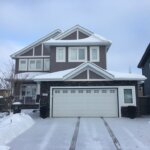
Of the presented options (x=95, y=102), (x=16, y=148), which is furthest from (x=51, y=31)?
(x=16, y=148)

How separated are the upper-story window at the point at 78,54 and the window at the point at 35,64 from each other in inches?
249

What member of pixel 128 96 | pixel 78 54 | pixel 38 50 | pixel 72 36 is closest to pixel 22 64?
pixel 38 50

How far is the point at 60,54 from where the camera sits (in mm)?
23000

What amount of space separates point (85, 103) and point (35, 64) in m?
11.8

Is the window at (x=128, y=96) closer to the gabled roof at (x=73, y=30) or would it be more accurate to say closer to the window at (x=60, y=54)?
the window at (x=60, y=54)

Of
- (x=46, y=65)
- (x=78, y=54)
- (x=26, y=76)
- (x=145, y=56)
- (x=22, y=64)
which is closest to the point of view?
(x=78, y=54)

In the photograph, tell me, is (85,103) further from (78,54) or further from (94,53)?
(94,53)

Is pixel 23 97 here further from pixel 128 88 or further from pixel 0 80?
pixel 128 88

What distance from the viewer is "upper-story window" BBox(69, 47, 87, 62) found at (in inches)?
903

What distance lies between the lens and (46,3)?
14195mm

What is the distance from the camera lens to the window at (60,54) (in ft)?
75.1

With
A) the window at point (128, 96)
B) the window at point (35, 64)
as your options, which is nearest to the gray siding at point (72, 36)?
the window at point (35, 64)

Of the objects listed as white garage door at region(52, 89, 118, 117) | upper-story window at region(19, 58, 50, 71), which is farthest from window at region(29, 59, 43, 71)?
white garage door at region(52, 89, 118, 117)

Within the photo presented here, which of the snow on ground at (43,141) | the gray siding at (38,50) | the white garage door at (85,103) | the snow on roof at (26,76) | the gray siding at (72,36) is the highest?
the gray siding at (72,36)
